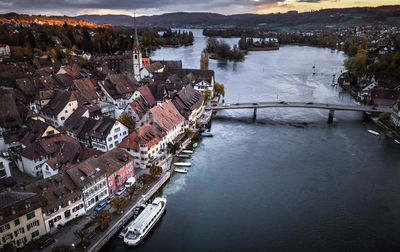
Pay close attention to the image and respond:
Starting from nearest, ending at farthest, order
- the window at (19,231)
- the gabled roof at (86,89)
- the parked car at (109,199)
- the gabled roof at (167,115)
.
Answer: the window at (19,231)
the parked car at (109,199)
the gabled roof at (167,115)
the gabled roof at (86,89)

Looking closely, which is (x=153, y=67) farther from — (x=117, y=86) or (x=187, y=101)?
(x=187, y=101)

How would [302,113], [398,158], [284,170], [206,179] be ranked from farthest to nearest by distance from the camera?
[302,113]
[398,158]
[284,170]
[206,179]

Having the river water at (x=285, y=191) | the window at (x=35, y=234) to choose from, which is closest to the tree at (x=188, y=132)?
the river water at (x=285, y=191)

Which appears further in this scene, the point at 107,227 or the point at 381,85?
the point at 381,85

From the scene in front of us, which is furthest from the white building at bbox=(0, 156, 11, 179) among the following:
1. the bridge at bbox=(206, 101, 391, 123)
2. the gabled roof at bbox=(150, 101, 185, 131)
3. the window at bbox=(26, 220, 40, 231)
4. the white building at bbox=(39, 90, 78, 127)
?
the bridge at bbox=(206, 101, 391, 123)

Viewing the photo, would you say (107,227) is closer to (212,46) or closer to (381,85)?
(381,85)

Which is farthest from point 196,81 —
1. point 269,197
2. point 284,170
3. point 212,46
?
point 212,46

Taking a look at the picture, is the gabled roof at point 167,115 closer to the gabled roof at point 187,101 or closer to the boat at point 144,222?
the gabled roof at point 187,101

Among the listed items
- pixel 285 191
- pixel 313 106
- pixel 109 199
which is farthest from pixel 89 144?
pixel 313 106
